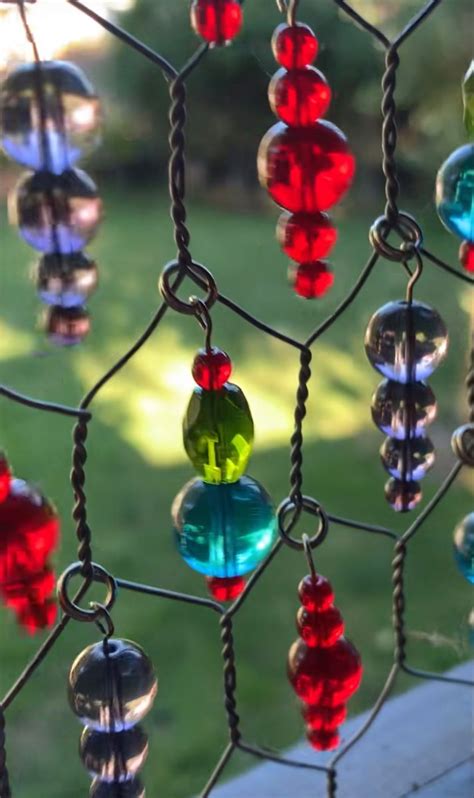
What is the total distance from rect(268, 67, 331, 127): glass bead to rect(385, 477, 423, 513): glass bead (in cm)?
15

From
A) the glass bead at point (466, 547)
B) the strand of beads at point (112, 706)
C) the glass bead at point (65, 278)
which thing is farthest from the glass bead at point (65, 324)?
the glass bead at point (466, 547)

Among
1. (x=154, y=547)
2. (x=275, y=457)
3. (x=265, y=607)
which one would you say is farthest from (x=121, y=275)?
(x=265, y=607)

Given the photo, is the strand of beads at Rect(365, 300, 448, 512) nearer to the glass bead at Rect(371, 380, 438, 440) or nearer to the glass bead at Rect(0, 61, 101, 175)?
the glass bead at Rect(371, 380, 438, 440)

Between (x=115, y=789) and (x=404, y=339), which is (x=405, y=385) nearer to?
(x=404, y=339)

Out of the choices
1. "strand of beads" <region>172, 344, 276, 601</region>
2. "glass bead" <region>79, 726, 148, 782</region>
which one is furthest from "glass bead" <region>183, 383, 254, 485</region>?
"glass bead" <region>79, 726, 148, 782</region>

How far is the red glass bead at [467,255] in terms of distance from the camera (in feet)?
1.18

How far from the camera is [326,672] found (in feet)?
1.17

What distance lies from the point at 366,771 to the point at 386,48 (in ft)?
1.16

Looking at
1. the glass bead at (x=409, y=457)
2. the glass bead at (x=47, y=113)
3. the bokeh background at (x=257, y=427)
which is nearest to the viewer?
the glass bead at (x=47, y=113)

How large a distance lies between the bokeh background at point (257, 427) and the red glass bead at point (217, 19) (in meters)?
0.05

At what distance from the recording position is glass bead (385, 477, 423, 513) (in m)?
0.37

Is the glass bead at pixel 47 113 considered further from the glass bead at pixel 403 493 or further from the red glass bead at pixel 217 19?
the glass bead at pixel 403 493

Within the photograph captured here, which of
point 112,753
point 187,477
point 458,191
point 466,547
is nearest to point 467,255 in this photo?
point 458,191

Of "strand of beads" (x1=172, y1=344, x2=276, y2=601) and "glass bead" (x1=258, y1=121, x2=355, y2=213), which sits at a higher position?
"glass bead" (x1=258, y1=121, x2=355, y2=213)
